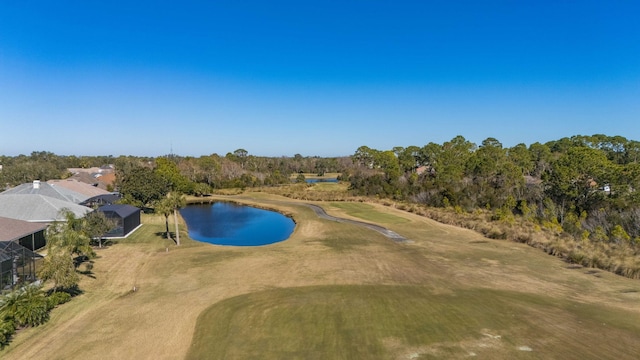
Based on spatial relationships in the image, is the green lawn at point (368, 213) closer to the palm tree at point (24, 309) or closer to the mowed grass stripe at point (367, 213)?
the mowed grass stripe at point (367, 213)

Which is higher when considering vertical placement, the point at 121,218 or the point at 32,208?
the point at 32,208

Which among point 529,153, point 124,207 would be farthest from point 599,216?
point 124,207

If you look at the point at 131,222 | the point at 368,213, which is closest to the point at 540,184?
the point at 368,213

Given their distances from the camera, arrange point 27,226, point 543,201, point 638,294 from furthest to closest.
A: 1. point 543,201
2. point 27,226
3. point 638,294

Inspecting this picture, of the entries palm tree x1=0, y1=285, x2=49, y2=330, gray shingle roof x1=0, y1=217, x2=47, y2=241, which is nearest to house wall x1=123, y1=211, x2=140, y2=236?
gray shingle roof x1=0, y1=217, x2=47, y2=241

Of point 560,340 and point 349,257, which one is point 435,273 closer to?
point 349,257

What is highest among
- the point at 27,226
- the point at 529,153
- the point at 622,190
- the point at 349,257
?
the point at 529,153

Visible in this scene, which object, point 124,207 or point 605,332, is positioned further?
point 124,207

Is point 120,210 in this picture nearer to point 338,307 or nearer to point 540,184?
point 338,307
